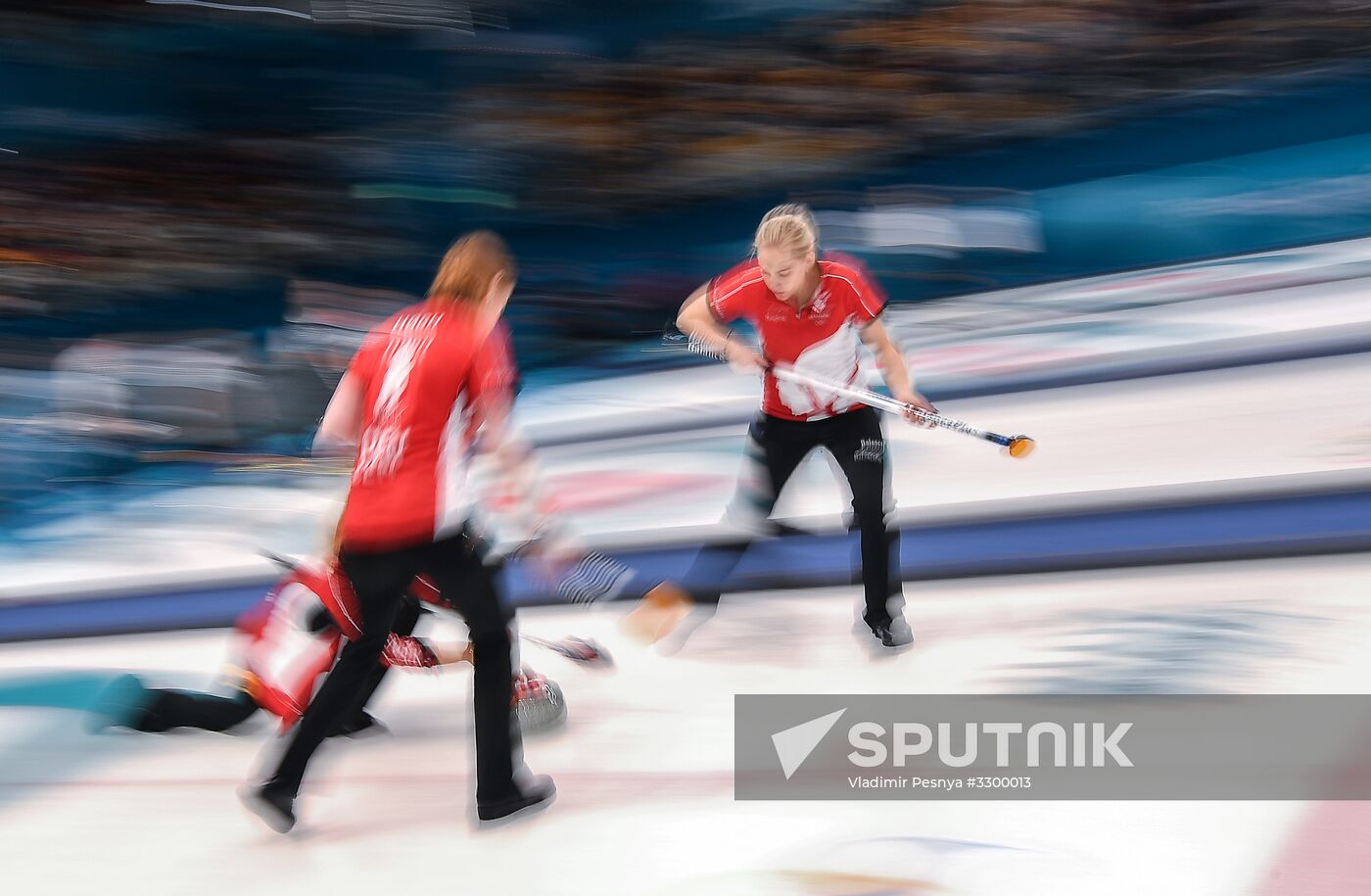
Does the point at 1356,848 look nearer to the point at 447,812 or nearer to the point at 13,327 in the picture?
the point at 447,812

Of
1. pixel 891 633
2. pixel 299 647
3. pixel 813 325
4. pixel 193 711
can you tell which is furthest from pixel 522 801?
pixel 813 325

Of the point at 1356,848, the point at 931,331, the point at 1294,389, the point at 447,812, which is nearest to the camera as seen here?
the point at 1356,848

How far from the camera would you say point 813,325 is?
269 centimetres

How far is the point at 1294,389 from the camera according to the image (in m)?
3.78

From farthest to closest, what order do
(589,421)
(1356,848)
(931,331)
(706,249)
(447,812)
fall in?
(706,249), (931,331), (589,421), (447,812), (1356,848)

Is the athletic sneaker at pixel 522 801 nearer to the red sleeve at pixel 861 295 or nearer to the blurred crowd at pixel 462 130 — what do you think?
the red sleeve at pixel 861 295

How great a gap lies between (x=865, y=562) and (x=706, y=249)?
17.4ft

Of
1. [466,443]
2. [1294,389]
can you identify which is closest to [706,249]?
[1294,389]

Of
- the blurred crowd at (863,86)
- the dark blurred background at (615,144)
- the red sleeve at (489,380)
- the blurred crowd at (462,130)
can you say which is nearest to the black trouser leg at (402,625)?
the red sleeve at (489,380)

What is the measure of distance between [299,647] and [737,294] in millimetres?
1201

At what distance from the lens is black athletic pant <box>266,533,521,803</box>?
200cm

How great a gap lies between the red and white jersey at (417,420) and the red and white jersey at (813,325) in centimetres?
87

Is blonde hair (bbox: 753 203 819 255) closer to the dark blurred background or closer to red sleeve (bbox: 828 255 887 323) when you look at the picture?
red sleeve (bbox: 828 255 887 323)

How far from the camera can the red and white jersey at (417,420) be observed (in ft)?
6.39
